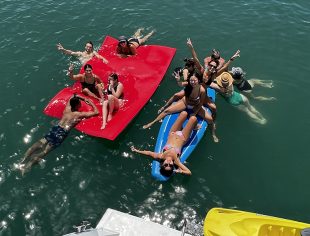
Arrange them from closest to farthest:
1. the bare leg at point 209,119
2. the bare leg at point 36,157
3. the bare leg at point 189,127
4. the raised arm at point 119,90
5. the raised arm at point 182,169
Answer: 1. the raised arm at point 182,169
2. the bare leg at point 36,157
3. the bare leg at point 189,127
4. the bare leg at point 209,119
5. the raised arm at point 119,90

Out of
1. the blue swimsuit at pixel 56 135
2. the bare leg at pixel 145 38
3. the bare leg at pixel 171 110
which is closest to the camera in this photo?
the blue swimsuit at pixel 56 135

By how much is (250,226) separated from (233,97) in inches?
214

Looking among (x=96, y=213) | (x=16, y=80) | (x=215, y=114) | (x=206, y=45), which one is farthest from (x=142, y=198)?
(x=206, y=45)

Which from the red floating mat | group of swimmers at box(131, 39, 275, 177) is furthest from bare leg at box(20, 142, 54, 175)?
group of swimmers at box(131, 39, 275, 177)

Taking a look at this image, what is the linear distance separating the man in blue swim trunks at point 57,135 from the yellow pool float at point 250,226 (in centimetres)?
513

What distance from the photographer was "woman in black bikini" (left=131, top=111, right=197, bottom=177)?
30.0ft

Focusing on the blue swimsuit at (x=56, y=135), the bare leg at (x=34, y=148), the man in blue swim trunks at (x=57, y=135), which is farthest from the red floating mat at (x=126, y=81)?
the bare leg at (x=34, y=148)

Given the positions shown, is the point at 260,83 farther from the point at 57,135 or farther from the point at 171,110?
the point at 57,135

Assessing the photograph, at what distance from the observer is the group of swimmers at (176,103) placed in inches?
399

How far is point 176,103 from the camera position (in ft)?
37.4

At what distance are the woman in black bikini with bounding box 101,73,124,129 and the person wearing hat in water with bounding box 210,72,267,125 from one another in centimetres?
335

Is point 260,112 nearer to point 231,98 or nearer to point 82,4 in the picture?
point 231,98

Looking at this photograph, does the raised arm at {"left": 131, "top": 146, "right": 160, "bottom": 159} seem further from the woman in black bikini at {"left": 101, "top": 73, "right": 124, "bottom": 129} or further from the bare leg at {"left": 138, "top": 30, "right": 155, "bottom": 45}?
the bare leg at {"left": 138, "top": 30, "right": 155, "bottom": 45}

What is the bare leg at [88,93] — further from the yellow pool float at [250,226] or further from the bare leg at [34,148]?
the yellow pool float at [250,226]
